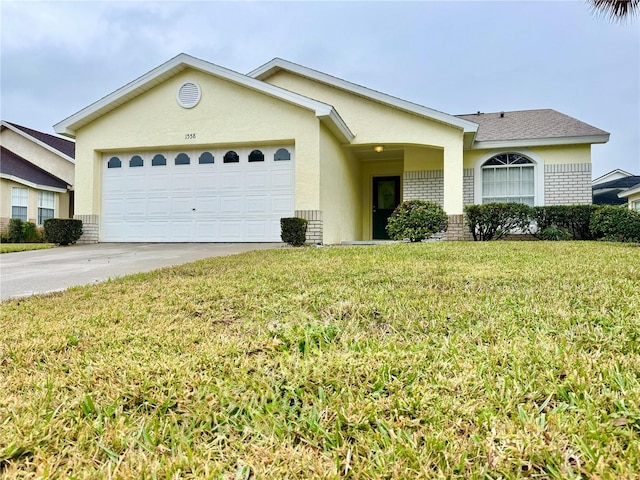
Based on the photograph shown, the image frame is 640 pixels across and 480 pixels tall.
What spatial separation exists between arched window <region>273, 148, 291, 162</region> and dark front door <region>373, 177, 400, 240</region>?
18.9ft

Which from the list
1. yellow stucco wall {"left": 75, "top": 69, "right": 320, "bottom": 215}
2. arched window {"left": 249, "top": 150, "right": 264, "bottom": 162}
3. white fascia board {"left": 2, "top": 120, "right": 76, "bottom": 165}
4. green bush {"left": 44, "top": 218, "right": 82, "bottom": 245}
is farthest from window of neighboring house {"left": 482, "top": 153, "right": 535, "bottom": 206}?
white fascia board {"left": 2, "top": 120, "right": 76, "bottom": 165}

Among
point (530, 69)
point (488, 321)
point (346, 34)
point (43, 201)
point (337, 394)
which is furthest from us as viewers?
point (530, 69)

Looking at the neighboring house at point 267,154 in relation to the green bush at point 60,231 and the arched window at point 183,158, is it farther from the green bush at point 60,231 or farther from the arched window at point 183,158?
the green bush at point 60,231

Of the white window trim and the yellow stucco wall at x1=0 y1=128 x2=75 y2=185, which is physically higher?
the yellow stucco wall at x1=0 y1=128 x2=75 y2=185

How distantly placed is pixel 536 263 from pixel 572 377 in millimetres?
3767

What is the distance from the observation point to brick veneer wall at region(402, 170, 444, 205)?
1344 centimetres

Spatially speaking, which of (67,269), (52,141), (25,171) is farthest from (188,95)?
(52,141)

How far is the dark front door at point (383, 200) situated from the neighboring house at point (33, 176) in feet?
46.0

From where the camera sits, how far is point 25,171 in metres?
17.6

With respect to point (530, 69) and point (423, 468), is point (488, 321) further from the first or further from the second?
point (530, 69)

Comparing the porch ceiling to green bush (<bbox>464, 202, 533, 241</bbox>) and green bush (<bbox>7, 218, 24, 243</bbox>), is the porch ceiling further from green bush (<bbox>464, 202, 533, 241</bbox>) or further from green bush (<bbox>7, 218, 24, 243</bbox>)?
green bush (<bbox>7, 218, 24, 243</bbox>)

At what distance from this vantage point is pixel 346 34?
25250 mm

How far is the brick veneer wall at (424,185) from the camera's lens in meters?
13.4

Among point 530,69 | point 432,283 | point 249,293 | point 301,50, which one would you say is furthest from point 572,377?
point 301,50
